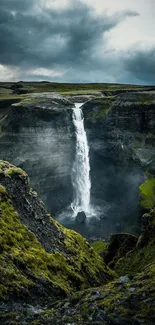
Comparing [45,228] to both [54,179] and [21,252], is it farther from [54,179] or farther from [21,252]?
→ [54,179]

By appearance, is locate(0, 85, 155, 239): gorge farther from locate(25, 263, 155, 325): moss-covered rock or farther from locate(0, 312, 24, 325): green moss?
locate(0, 312, 24, 325): green moss

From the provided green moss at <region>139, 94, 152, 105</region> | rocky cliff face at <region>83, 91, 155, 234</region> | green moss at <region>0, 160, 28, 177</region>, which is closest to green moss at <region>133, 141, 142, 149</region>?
rocky cliff face at <region>83, 91, 155, 234</region>

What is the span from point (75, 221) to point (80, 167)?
19241 millimetres

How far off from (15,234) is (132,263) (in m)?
15.7

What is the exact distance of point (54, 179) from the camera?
96.1 m

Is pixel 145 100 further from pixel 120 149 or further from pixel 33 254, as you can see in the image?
pixel 33 254

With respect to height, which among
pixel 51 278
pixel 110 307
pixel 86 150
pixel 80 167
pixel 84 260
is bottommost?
pixel 110 307

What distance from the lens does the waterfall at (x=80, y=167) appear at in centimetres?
9806

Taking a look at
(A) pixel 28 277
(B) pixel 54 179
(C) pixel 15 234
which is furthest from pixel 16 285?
(B) pixel 54 179

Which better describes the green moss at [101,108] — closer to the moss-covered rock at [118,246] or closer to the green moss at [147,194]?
the green moss at [147,194]

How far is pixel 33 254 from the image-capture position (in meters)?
23.0

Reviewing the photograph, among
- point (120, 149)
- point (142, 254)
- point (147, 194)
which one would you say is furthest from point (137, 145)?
point (142, 254)

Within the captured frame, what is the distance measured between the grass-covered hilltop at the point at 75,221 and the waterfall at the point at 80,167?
4.43 ft

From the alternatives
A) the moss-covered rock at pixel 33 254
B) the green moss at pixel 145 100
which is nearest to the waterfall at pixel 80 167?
the green moss at pixel 145 100
